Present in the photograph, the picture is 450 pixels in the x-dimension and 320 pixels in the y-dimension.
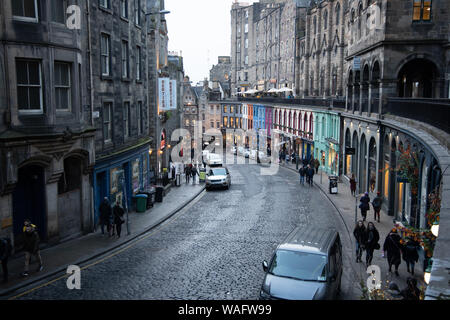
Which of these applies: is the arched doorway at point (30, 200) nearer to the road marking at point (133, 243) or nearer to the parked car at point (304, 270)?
the road marking at point (133, 243)

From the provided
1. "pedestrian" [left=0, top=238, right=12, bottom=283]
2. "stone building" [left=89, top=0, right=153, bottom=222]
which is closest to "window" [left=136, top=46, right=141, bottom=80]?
"stone building" [left=89, top=0, right=153, bottom=222]

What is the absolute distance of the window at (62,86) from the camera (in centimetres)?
1736

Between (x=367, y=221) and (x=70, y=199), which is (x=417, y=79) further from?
(x=70, y=199)

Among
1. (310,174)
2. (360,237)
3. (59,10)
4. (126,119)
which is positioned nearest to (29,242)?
(59,10)

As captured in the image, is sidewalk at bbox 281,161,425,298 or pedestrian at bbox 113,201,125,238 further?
pedestrian at bbox 113,201,125,238

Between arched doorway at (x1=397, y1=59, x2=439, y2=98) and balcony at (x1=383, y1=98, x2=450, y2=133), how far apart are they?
382 cm

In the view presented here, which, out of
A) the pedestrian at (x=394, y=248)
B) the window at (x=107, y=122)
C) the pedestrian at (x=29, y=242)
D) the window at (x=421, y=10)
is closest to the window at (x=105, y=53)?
the window at (x=107, y=122)

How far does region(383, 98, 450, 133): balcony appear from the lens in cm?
1376

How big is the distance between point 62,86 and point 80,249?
629cm

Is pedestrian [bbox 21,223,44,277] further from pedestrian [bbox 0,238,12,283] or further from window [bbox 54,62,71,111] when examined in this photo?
window [bbox 54,62,71,111]

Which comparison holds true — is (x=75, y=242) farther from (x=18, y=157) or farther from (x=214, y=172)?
(x=214, y=172)

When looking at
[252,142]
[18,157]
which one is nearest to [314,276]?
[18,157]

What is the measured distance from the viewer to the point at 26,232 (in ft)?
45.3

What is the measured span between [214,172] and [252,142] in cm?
4229
